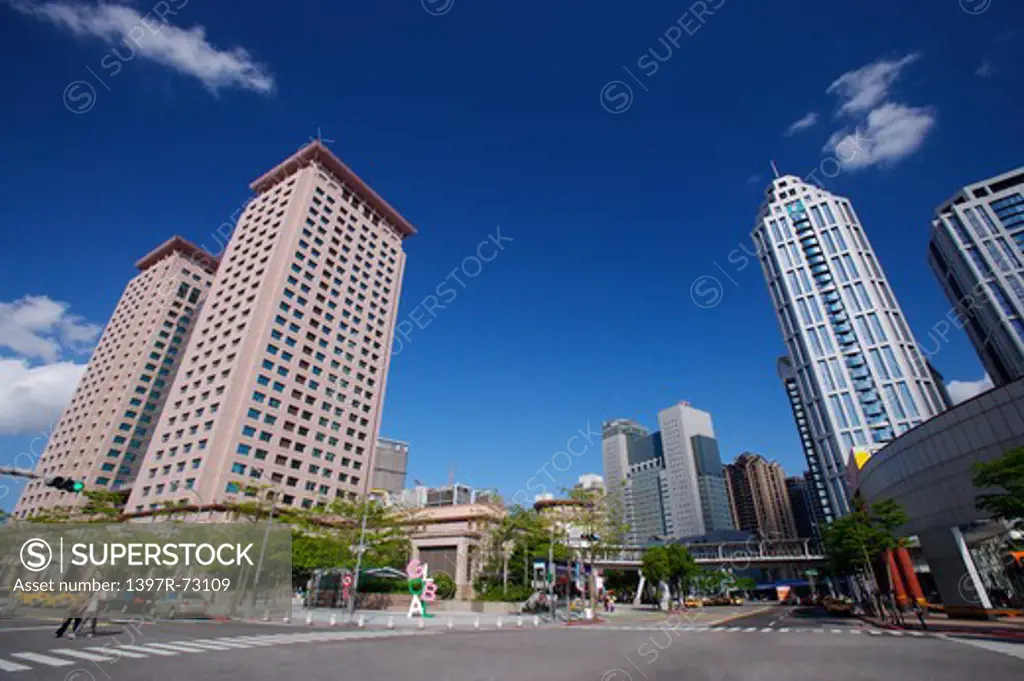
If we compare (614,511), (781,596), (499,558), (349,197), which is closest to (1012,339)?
(781,596)

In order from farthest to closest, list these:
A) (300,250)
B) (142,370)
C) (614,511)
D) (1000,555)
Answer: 1. (142,370)
2. (300,250)
3. (614,511)
4. (1000,555)

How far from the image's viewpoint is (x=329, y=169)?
84.4 meters

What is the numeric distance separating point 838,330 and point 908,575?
76.6m

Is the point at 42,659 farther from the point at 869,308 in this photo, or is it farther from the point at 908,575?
the point at 869,308

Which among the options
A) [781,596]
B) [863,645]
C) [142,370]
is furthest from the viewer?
[781,596]

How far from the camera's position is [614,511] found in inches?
1880

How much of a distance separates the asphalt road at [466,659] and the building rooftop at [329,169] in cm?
7642

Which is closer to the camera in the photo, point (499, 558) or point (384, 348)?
point (499, 558)

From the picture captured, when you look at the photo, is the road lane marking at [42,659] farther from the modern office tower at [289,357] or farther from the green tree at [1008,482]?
the modern office tower at [289,357]

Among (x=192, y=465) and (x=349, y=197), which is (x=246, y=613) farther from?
(x=349, y=197)

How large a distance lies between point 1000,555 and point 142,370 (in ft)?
389

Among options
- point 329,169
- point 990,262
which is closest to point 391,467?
point 329,169

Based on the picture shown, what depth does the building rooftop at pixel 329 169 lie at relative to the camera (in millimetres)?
81062

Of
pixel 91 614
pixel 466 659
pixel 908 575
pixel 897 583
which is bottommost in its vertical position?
pixel 466 659
